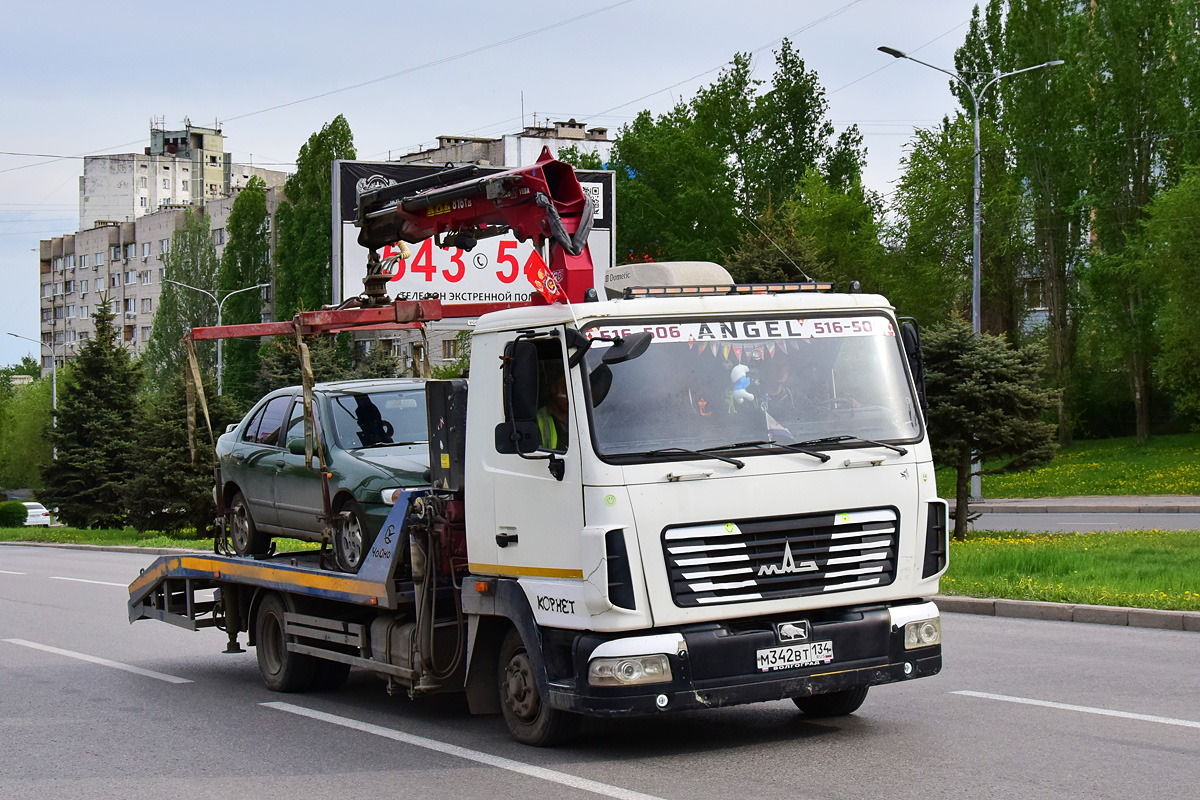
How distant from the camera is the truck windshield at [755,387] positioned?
7055mm

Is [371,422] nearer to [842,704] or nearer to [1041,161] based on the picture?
[842,704]

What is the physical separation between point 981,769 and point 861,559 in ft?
3.90

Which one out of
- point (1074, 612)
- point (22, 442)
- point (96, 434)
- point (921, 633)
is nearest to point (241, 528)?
point (921, 633)

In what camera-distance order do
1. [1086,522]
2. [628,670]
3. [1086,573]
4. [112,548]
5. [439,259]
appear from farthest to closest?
1. [112,548]
2. [439,259]
3. [1086,522]
4. [1086,573]
5. [628,670]

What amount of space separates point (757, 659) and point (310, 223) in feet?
234

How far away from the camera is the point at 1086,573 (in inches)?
605

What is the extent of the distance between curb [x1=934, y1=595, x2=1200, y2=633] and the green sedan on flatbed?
6.32 meters

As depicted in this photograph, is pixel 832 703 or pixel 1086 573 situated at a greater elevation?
pixel 832 703

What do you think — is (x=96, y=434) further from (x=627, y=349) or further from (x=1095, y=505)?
(x=627, y=349)

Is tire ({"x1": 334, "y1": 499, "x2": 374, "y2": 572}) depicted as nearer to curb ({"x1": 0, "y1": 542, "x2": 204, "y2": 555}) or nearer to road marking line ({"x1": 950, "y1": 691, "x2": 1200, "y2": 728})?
road marking line ({"x1": 950, "y1": 691, "x2": 1200, "y2": 728})

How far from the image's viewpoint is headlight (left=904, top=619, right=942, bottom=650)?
744cm

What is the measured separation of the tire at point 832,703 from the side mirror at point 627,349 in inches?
99.4

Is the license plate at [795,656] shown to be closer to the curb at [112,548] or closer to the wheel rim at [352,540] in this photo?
the wheel rim at [352,540]

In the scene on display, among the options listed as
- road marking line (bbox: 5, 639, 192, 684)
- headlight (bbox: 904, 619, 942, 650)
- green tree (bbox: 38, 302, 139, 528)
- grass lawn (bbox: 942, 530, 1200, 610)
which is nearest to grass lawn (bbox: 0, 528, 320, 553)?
green tree (bbox: 38, 302, 139, 528)
